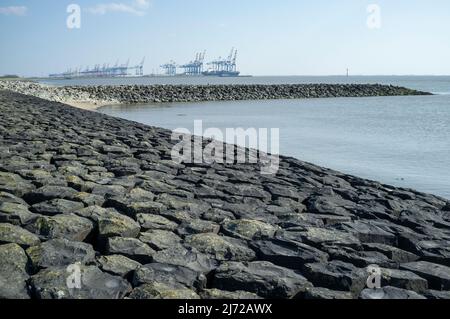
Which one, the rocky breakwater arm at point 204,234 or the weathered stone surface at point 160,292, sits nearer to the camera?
the weathered stone surface at point 160,292

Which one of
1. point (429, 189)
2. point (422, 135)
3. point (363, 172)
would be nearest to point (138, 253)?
point (429, 189)

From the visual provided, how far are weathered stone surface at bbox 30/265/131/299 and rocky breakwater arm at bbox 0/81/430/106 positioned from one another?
35288 millimetres

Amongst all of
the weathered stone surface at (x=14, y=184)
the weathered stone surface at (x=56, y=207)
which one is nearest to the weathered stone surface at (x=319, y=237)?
the weathered stone surface at (x=56, y=207)

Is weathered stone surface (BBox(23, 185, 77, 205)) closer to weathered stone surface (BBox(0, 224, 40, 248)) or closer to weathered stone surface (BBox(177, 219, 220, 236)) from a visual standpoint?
weathered stone surface (BBox(0, 224, 40, 248))

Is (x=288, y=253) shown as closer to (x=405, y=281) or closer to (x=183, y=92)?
(x=405, y=281)

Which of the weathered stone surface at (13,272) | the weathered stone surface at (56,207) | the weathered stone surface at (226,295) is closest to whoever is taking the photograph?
the weathered stone surface at (13,272)

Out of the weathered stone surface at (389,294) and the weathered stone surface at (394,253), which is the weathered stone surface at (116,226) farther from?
the weathered stone surface at (394,253)

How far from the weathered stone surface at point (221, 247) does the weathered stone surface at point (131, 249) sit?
38 centimetres

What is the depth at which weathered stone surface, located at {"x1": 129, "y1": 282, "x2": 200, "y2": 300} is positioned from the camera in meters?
2.80

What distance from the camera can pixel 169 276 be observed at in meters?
3.08

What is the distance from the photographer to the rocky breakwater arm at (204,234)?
302 centimetres

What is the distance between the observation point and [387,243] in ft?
14.0
